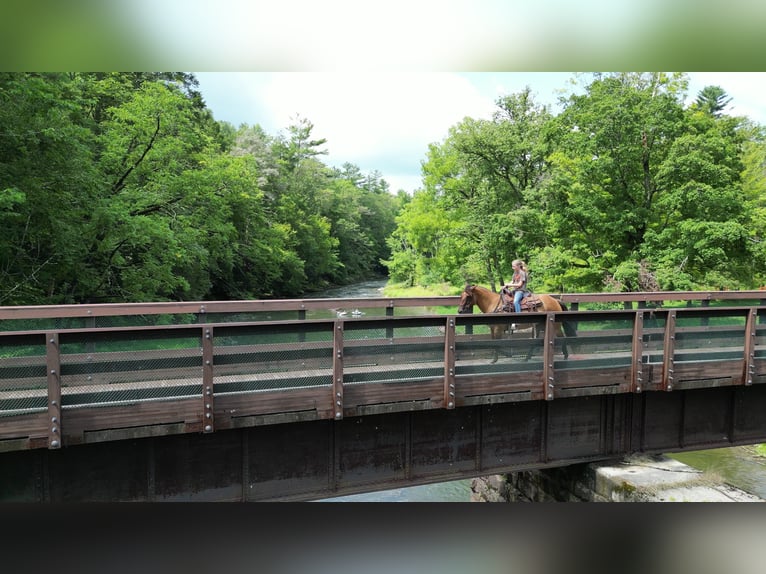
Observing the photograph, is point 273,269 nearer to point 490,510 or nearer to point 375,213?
point 490,510

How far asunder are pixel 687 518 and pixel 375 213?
204ft

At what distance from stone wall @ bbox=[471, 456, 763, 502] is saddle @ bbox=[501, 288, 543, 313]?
205 cm

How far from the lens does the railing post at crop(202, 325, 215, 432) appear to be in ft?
14.2

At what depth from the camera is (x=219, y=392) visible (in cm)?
447

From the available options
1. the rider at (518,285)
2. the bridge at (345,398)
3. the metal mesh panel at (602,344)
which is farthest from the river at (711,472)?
the metal mesh panel at (602,344)

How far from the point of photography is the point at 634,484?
5922 millimetres

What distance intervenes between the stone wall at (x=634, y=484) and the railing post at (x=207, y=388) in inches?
179

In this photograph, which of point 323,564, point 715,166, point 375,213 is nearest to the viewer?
point 323,564

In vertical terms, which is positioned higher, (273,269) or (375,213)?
(375,213)

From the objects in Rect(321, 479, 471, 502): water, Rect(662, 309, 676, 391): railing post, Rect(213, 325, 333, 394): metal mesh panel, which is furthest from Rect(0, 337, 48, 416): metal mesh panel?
Rect(662, 309, 676, 391): railing post

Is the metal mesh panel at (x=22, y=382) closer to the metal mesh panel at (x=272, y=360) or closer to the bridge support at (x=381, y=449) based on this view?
the bridge support at (x=381, y=449)

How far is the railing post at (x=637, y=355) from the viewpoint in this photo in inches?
227

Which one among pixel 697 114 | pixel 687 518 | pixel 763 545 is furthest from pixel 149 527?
pixel 697 114
